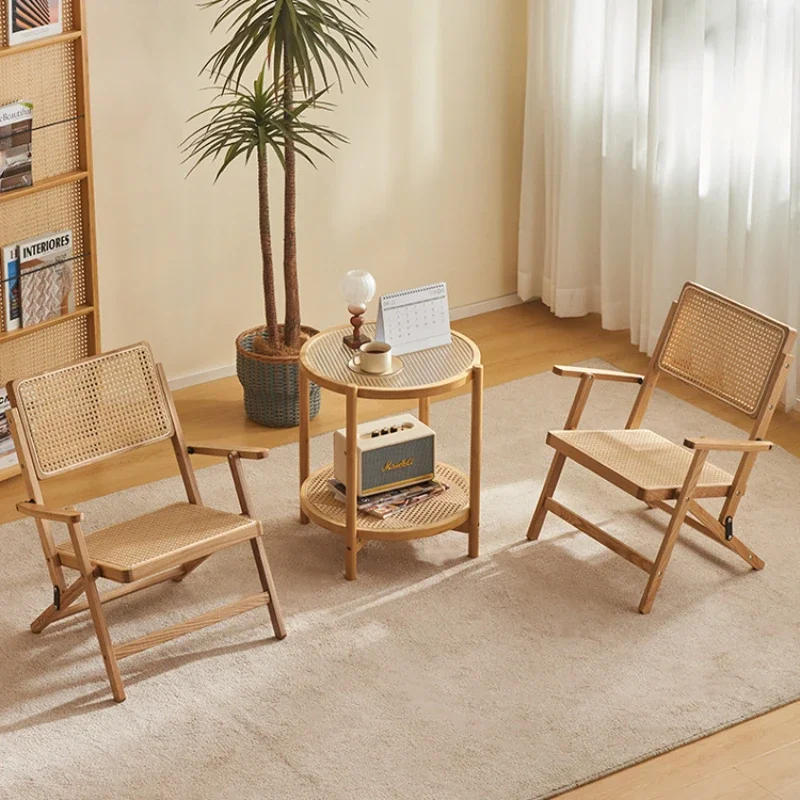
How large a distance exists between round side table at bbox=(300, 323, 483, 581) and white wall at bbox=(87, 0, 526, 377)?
1.18m

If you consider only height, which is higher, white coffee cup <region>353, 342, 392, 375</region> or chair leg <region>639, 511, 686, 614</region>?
white coffee cup <region>353, 342, 392, 375</region>

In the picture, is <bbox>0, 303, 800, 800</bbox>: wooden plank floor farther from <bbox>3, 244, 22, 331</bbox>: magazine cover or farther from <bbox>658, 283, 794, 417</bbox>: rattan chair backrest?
<bbox>658, 283, 794, 417</bbox>: rattan chair backrest

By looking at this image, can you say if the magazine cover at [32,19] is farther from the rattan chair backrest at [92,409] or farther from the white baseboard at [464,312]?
the white baseboard at [464,312]

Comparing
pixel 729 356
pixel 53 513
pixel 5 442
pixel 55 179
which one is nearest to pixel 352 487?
pixel 53 513

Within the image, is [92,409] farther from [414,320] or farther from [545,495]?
[545,495]

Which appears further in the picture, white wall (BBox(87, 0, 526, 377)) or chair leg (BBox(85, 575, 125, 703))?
white wall (BBox(87, 0, 526, 377))

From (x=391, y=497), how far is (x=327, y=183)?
183cm

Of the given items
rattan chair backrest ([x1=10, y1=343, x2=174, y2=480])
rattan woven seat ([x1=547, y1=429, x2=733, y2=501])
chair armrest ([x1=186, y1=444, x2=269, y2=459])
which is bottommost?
rattan woven seat ([x1=547, y1=429, x2=733, y2=501])

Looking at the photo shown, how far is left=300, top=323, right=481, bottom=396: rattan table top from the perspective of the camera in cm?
407

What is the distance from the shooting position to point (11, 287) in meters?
4.63

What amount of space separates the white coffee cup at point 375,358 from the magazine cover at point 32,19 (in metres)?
1.52

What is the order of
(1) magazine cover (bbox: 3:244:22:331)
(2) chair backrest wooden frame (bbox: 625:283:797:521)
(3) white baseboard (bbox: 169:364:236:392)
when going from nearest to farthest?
(2) chair backrest wooden frame (bbox: 625:283:797:521), (1) magazine cover (bbox: 3:244:22:331), (3) white baseboard (bbox: 169:364:236:392)

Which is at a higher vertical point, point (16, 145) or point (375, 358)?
point (16, 145)

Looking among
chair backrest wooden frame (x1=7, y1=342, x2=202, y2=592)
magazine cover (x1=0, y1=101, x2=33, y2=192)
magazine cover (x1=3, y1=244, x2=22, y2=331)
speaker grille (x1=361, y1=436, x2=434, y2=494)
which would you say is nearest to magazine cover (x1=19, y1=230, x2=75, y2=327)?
magazine cover (x1=3, y1=244, x2=22, y2=331)
